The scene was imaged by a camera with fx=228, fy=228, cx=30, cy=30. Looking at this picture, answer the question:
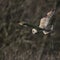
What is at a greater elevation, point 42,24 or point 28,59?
point 42,24

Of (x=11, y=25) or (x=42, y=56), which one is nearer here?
(x=42, y=56)

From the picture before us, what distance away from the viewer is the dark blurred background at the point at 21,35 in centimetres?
207

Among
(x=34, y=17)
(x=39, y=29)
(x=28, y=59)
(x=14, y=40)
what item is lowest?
(x=28, y=59)

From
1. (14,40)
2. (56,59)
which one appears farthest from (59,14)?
(14,40)

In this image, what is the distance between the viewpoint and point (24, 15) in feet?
7.51

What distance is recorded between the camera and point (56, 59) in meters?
2.02

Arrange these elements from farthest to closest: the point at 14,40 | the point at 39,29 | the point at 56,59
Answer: the point at 14,40 < the point at 56,59 < the point at 39,29

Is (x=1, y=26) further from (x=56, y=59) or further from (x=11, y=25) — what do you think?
(x=56, y=59)

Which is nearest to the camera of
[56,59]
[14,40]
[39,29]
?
[39,29]

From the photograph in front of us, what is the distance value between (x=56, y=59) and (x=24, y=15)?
57 cm

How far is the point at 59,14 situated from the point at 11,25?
186 centimetres

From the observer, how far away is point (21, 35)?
7.06 ft

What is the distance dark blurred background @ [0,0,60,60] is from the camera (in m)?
2.07

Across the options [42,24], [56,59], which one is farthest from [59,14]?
[56,59]
